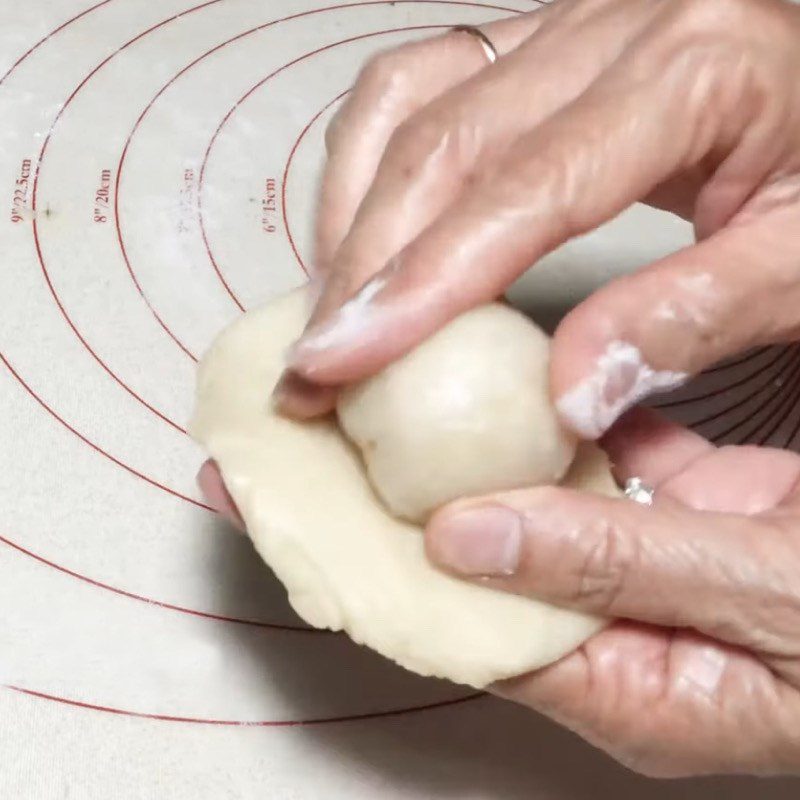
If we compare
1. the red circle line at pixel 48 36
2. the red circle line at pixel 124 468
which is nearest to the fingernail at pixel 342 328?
the red circle line at pixel 124 468

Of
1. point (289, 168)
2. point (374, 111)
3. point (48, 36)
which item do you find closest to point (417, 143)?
point (374, 111)

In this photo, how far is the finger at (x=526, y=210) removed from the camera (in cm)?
67

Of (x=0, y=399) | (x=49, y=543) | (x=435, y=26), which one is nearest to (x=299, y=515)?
(x=49, y=543)

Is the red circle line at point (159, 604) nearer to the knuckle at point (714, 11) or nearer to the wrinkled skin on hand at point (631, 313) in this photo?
the wrinkled skin on hand at point (631, 313)

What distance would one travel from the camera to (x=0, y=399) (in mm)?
960

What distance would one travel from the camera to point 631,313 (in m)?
0.67

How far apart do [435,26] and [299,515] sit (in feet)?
3.03

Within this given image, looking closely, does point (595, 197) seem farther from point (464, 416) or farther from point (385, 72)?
point (385, 72)

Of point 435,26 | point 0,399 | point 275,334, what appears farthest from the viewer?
point 435,26

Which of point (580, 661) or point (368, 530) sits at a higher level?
point (368, 530)

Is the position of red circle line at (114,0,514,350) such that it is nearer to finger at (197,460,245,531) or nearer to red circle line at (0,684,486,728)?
finger at (197,460,245,531)

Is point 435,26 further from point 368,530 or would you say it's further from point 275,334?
point 368,530

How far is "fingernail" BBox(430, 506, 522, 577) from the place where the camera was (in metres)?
0.67

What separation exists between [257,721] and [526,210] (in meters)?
0.47
